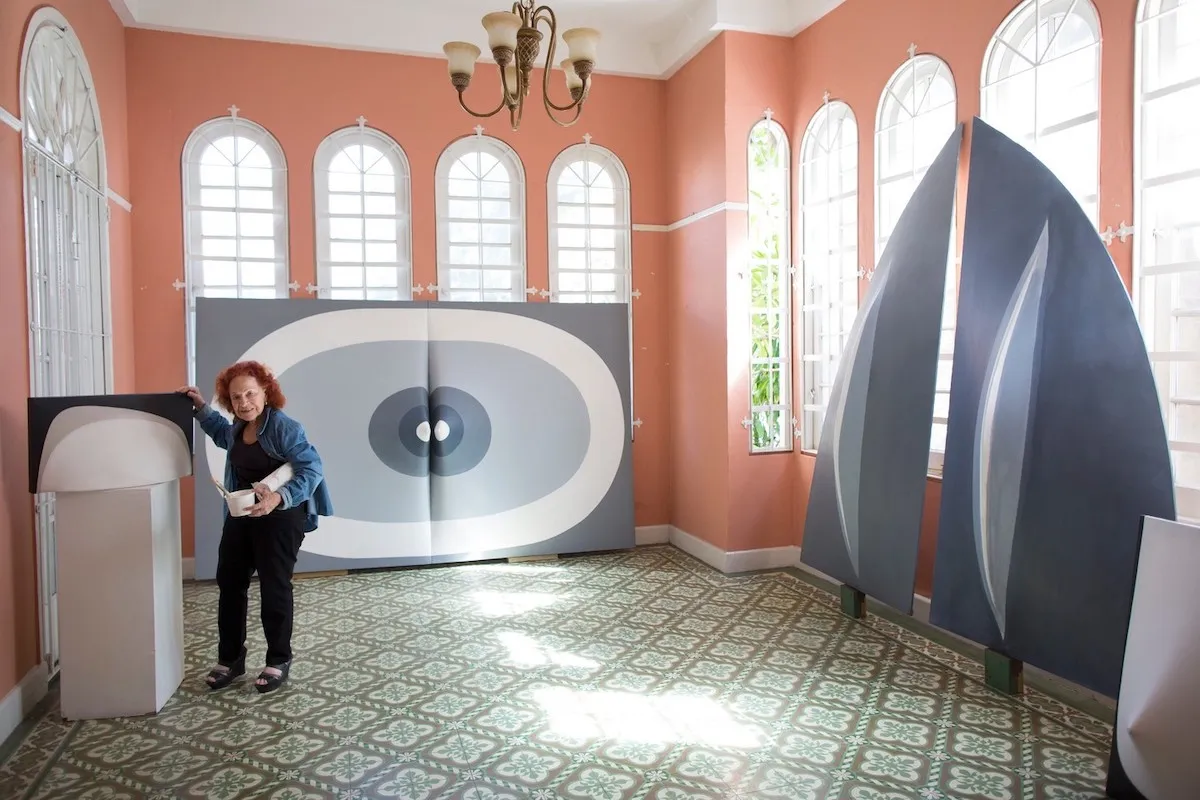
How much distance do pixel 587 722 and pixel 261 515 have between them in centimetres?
144

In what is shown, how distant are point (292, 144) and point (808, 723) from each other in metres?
4.29

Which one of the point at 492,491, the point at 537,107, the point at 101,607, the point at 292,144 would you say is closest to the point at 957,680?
the point at 492,491

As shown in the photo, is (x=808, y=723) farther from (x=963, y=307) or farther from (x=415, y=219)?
(x=415, y=219)

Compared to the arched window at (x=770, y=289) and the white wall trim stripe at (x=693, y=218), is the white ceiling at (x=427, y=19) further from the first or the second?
the white wall trim stripe at (x=693, y=218)

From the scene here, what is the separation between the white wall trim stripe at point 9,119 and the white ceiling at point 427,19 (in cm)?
185

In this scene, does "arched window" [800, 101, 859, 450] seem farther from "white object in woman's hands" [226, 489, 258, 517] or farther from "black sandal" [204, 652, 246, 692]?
"black sandal" [204, 652, 246, 692]

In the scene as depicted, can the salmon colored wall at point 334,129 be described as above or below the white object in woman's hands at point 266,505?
above

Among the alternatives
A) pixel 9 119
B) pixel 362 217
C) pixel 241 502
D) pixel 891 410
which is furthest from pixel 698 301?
pixel 9 119

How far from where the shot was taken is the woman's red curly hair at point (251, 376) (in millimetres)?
3195

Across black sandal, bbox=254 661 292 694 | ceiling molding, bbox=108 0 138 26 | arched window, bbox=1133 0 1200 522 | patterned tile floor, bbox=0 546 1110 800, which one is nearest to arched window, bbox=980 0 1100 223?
arched window, bbox=1133 0 1200 522

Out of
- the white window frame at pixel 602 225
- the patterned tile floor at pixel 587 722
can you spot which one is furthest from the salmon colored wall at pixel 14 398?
the white window frame at pixel 602 225

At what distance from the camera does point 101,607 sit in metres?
2.98

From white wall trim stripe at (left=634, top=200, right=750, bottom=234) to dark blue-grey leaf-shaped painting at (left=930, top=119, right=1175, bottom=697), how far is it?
1.68 meters

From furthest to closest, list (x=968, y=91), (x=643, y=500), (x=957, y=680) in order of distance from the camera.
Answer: (x=643, y=500)
(x=968, y=91)
(x=957, y=680)
